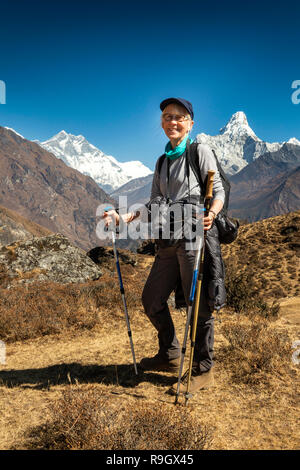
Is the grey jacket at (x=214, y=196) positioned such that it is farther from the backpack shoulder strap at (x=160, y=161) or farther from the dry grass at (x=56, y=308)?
the dry grass at (x=56, y=308)

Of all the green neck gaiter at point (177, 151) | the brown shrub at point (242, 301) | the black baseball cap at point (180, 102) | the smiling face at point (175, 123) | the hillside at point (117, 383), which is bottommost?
the hillside at point (117, 383)

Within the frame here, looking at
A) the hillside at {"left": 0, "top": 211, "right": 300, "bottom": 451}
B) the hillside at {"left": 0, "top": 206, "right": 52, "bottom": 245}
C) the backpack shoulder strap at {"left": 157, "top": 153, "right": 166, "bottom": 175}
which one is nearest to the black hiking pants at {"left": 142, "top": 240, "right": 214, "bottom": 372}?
the hillside at {"left": 0, "top": 211, "right": 300, "bottom": 451}

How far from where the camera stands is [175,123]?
3.59 m

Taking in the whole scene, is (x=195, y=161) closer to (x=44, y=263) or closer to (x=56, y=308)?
(x=56, y=308)

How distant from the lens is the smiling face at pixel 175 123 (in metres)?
3.60

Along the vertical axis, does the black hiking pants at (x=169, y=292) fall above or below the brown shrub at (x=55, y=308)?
above

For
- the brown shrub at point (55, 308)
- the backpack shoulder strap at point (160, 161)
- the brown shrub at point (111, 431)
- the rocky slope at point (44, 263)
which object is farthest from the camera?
the rocky slope at point (44, 263)

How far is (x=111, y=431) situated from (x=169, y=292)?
166 cm

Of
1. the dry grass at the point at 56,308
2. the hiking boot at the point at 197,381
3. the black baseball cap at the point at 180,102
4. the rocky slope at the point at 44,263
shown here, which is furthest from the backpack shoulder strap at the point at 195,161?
the rocky slope at the point at 44,263

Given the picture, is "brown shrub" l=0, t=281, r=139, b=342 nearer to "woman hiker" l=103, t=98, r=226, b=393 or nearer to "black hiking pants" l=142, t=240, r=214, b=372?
"black hiking pants" l=142, t=240, r=214, b=372

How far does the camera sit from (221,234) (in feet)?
12.0

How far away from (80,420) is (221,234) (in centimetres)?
231

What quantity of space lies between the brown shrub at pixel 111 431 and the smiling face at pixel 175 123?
281 cm

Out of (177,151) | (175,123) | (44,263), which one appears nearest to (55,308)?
(44,263)
